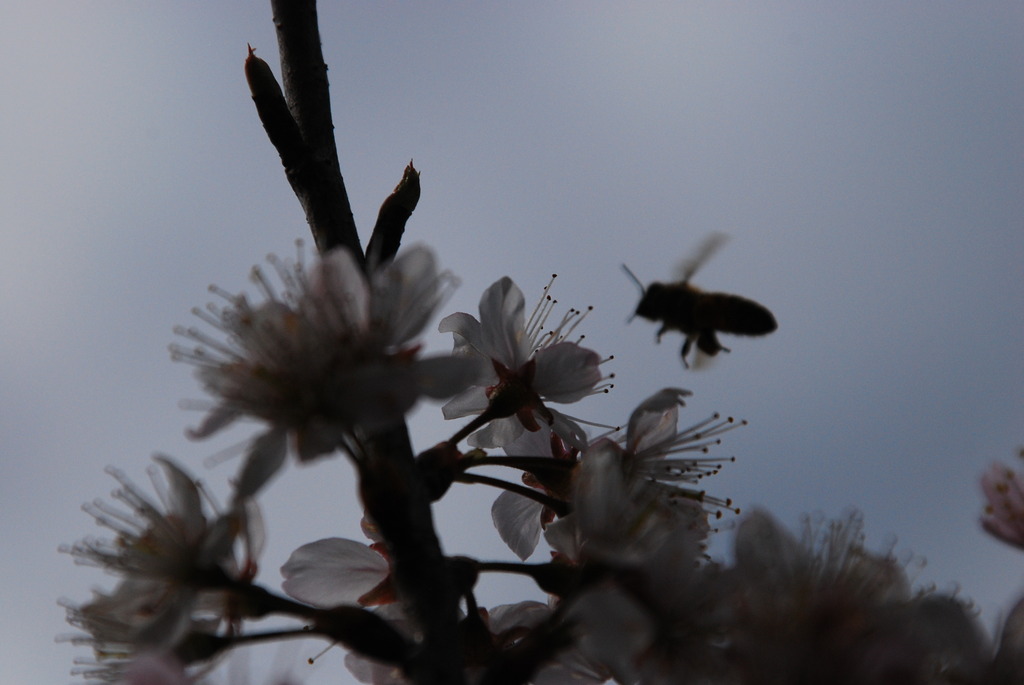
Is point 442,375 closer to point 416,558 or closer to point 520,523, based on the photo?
point 416,558

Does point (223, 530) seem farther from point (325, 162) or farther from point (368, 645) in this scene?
point (325, 162)

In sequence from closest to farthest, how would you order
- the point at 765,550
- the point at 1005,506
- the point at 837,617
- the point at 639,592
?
the point at 837,617
the point at 639,592
the point at 765,550
the point at 1005,506

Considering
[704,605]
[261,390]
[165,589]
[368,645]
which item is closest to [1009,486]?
[704,605]

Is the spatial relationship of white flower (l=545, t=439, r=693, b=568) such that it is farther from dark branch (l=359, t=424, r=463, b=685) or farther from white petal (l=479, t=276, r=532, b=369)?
white petal (l=479, t=276, r=532, b=369)

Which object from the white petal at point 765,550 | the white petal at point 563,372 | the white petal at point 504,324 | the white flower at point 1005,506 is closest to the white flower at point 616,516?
the white petal at point 765,550

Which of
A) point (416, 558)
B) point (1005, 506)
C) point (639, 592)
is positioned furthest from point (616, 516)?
point (1005, 506)

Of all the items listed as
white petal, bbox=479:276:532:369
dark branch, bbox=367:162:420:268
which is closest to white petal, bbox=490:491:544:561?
white petal, bbox=479:276:532:369
